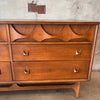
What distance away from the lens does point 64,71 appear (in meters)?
1.33

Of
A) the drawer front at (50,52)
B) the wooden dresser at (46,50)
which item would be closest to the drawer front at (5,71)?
the wooden dresser at (46,50)

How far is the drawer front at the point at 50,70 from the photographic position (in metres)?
1.28

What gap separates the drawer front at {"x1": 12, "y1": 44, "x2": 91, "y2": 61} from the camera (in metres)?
1.21

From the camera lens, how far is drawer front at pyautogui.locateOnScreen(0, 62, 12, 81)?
49.1 inches

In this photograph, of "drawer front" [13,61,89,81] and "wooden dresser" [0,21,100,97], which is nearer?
"wooden dresser" [0,21,100,97]

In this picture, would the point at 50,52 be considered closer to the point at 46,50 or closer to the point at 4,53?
the point at 46,50

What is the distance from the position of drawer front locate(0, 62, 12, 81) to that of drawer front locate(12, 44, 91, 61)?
14 centimetres

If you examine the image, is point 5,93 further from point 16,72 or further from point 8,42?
point 8,42

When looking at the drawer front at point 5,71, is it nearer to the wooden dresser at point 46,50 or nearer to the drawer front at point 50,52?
the wooden dresser at point 46,50

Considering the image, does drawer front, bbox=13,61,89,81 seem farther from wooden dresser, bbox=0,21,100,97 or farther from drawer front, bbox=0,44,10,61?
drawer front, bbox=0,44,10,61

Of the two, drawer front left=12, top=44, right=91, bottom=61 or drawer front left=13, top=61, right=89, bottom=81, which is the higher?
drawer front left=12, top=44, right=91, bottom=61

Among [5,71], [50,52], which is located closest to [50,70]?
[50,52]

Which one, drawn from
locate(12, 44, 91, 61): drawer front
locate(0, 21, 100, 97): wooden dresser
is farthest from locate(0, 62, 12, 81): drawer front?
locate(12, 44, 91, 61): drawer front

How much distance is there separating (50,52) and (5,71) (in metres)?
0.61
